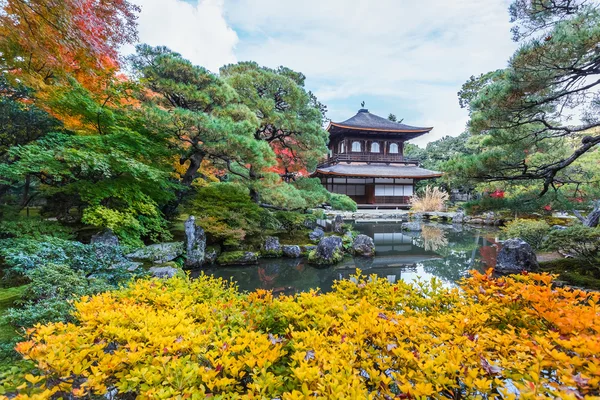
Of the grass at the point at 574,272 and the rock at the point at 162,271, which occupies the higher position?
Result: the rock at the point at 162,271

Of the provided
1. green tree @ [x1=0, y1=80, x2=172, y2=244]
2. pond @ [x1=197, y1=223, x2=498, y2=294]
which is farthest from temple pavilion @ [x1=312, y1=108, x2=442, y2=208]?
green tree @ [x1=0, y1=80, x2=172, y2=244]

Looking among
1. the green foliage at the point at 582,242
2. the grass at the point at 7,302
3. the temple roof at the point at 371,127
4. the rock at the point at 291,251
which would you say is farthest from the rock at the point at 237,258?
the temple roof at the point at 371,127

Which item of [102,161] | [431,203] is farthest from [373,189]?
[102,161]

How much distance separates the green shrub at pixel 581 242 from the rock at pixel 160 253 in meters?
6.85

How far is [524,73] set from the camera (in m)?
3.73

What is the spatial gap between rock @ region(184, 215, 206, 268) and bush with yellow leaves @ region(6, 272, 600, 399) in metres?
4.04

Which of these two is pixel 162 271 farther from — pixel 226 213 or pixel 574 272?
pixel 574 272

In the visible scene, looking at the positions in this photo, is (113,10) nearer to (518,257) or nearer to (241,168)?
(241,168)

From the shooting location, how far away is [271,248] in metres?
7.23

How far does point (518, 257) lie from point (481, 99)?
3.38 m

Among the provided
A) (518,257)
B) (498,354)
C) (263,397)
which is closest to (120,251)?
(263,397)

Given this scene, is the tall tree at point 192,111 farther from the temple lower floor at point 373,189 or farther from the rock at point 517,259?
the temple lower floor at point 373,189

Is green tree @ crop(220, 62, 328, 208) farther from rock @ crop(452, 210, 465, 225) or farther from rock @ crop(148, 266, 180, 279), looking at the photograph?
rock @ crop(452, 210, 465, 225)

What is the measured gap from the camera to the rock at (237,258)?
21.1 ft
